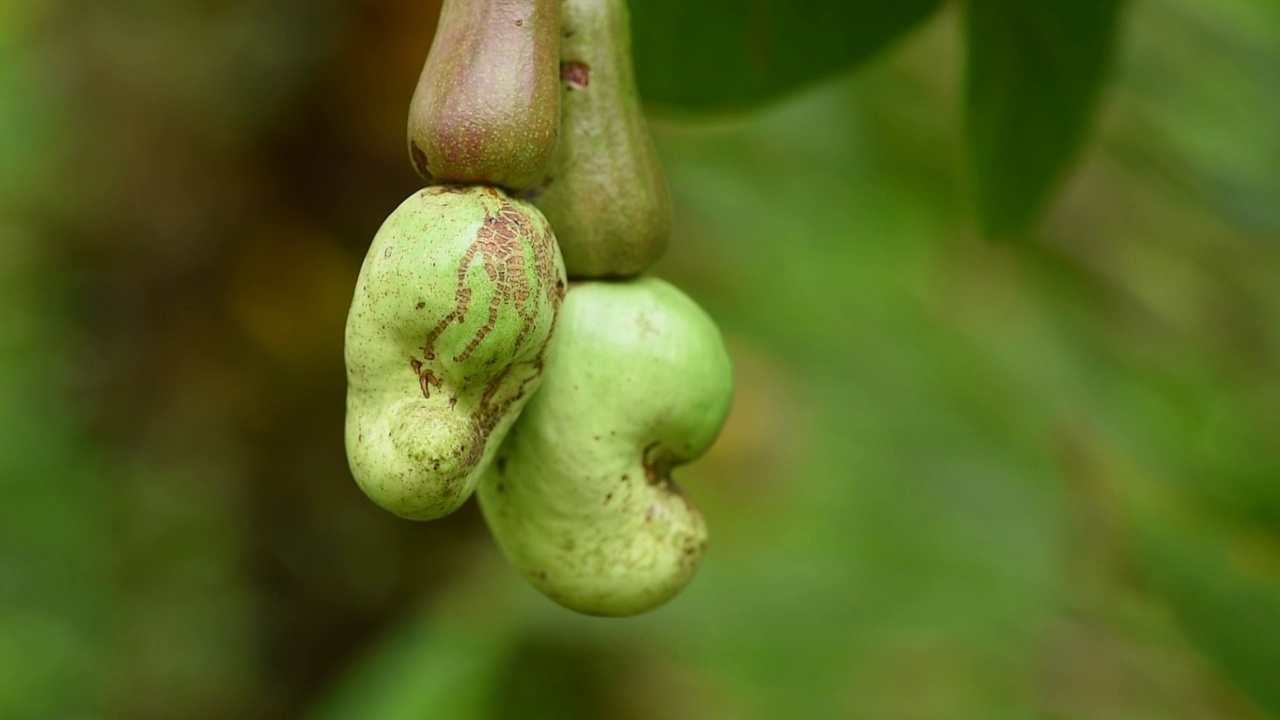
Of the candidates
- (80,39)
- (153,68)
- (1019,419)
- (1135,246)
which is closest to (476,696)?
(1019,419)

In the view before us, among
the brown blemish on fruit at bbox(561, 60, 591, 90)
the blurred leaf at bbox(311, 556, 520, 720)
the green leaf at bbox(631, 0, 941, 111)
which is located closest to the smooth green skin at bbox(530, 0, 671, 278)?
the brown blemish on fruit at bbox(561, 60, 591, 90)

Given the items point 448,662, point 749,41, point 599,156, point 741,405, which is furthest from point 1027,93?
point 741,405

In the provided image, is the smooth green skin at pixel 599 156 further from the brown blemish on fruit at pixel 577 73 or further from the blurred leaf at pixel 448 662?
the blurred leaf at pixel 448 662

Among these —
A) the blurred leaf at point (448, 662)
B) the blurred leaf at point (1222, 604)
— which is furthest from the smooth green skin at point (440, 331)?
the blurred leaf at point (448, 662)

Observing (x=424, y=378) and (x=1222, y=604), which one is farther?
(x=1222, y=604)

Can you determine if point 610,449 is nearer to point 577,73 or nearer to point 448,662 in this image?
point 577,73
